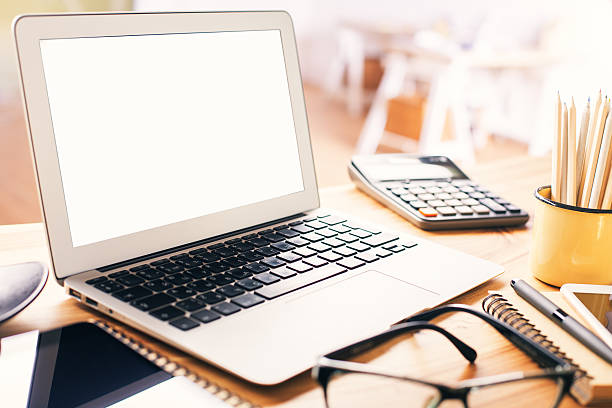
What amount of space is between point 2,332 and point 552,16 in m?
4.41

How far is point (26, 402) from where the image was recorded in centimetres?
58

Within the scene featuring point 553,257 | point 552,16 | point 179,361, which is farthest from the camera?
point 552,16

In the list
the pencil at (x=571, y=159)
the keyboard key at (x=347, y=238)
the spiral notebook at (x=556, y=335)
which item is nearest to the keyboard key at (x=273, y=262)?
the keyboard key at (x=347, y=238)

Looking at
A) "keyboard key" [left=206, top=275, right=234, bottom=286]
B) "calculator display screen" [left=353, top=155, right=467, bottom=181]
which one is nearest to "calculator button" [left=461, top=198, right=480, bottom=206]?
"calculator display screen" [left=353, top=155, right=467, bottom=181]

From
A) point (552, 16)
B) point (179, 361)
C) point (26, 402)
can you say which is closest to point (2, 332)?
point (26, 402)

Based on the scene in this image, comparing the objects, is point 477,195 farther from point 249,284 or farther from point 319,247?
point 249,284

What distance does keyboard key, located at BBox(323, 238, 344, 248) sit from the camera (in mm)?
709

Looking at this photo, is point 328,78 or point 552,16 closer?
point 552,16

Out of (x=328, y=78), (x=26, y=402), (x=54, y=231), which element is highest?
(x=54, y=231)

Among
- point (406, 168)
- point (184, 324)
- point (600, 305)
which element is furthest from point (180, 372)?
point (406, 168)

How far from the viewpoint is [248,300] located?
57 centimetres

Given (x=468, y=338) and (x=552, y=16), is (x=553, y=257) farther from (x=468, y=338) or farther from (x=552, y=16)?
(x=552, y=16)

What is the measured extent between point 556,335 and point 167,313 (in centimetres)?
35

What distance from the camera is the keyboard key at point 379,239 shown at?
2.38 feet
